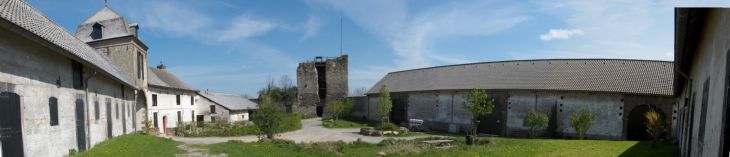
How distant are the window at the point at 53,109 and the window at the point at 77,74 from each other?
6.85 ft

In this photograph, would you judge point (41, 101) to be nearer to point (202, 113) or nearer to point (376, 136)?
point (376, 136)

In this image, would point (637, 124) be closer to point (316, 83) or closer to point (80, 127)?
point (80, 127)

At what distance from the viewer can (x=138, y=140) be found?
18984mm

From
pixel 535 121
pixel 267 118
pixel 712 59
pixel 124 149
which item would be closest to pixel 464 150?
pixel 535 121

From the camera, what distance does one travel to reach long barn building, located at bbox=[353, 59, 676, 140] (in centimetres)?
2461

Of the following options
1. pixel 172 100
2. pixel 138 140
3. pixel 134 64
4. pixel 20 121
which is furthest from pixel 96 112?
pixel 172 100

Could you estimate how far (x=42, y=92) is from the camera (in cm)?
1063

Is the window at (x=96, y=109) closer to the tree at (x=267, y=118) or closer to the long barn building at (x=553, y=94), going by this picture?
the tree at (x=267, y=118)

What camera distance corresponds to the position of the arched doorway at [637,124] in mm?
24422

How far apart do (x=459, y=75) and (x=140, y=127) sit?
2634 centimetres

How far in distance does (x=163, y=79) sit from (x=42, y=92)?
2599 centimetres

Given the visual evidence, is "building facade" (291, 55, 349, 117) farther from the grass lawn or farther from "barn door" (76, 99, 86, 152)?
"barn door" (76, 99, 86, 152)

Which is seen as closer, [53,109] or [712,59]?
[712,59]

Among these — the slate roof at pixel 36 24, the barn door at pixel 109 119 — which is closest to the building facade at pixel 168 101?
the barn door at pixel 109 119
